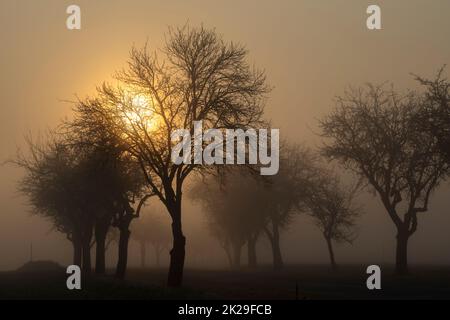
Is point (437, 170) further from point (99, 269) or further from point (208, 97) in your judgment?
point (99, 269)

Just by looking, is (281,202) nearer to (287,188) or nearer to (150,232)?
(287,188)

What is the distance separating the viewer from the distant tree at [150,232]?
136750mm

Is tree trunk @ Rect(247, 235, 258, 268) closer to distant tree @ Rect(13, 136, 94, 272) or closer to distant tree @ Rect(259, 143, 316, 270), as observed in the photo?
distant tree @ Rect(259, 143, 316, 270)

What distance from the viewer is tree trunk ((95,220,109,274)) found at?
2029 inches

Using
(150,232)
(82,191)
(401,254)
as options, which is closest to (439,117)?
(401,254)

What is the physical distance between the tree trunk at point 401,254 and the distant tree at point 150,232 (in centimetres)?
9061

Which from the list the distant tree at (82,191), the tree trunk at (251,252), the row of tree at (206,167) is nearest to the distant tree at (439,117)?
the row of tree at (206,167)

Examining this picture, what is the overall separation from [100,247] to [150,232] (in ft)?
284

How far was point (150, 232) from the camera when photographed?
139 metres

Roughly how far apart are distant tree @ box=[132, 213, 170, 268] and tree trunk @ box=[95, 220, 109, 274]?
79.5 metres

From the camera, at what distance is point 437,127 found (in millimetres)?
38219
